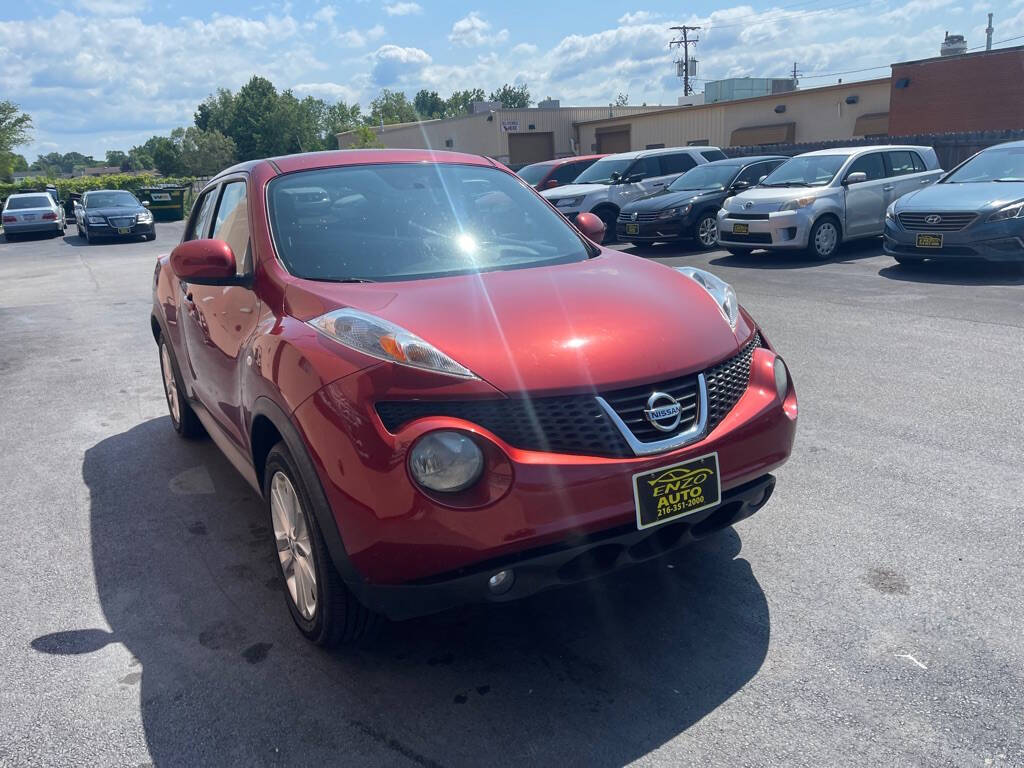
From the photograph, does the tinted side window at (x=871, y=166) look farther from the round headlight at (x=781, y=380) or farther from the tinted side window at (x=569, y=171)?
the round headlight at (x=781, y=380)

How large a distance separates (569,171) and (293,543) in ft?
54.6

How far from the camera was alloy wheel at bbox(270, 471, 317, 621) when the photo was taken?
9.70 feet

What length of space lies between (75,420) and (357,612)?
4334mm

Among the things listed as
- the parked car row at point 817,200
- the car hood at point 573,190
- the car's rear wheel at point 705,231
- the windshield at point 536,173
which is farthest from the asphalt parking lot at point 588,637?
the windshield at point 536,173

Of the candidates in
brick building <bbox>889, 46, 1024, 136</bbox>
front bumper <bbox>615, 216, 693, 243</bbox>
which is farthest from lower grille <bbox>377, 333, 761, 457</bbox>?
brick building <bbox>889, 46, 1024, 136</bbox>

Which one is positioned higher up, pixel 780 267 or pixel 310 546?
pixel 310 546

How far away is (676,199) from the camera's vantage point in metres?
14.6

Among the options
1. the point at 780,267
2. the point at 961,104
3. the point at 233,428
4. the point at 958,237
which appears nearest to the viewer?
the point at 233,428

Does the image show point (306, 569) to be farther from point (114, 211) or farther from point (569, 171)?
point (114, 211)

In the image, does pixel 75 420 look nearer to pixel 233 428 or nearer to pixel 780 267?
pixel 233 428

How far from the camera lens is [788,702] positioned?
104 inches

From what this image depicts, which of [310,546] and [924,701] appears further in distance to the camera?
[310,546]

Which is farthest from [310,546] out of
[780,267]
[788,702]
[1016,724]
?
[780,267]

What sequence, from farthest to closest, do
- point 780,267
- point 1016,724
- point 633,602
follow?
point 780,267 < point 633,602 < point 1016,724
